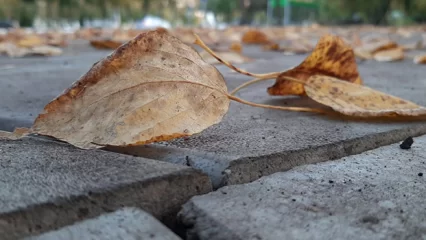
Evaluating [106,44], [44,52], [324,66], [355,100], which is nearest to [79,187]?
[355,100]

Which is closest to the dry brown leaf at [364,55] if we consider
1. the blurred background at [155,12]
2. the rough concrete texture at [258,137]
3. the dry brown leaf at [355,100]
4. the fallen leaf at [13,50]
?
the rough concrete texture at [258,137]

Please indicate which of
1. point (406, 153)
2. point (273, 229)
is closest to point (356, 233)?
point (273, 229)

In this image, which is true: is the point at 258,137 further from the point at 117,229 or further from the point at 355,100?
the point at 117,229

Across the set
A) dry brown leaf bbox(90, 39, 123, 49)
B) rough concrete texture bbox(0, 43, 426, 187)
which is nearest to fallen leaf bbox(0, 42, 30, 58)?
dry brown leaf bbox(90, 39, 123, 49)

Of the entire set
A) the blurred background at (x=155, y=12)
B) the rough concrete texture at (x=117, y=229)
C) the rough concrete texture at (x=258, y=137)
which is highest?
the rough concrete texture at (x=117, y=229)

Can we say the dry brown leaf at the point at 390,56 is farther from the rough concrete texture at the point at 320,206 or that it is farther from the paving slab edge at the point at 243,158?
the rough concrete texture at the point at 320,206
